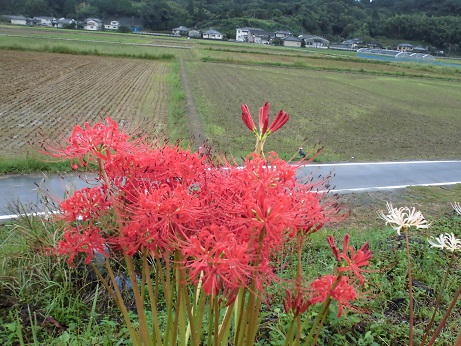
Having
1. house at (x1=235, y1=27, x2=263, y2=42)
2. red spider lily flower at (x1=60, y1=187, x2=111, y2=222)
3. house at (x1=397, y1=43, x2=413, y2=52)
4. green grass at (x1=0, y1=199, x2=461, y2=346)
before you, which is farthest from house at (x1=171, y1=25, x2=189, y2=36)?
red spider lily flower at (x1=60, y1=187, x2=111, y2=222)

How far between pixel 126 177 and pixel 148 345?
2.46ft

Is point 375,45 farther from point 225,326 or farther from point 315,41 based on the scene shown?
point 225,326

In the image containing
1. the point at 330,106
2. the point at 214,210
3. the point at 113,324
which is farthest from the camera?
the point at 330,106

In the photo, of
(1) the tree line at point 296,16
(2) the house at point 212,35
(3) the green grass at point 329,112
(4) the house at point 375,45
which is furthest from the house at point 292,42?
(3) the green grass at point 329,112

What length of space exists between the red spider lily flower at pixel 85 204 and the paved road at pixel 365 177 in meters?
6.65

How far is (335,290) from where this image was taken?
1709 millimetres

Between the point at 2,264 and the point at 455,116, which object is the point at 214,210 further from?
the point at 455,116

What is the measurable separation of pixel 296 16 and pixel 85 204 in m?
136

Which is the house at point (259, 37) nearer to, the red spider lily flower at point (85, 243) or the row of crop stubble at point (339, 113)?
the row of crop stubble at point (339, 113)

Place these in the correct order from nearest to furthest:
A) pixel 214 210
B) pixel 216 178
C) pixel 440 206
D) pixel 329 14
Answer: pixel 214 210, pixel 216 178, pixel 440 206, pixel 329 14

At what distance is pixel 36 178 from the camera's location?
29.5 ft

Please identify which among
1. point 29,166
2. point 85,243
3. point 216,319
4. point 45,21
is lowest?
point 29,166

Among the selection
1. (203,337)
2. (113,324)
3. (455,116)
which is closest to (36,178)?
(113,324)

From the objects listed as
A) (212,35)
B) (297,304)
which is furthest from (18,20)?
(297,304)
